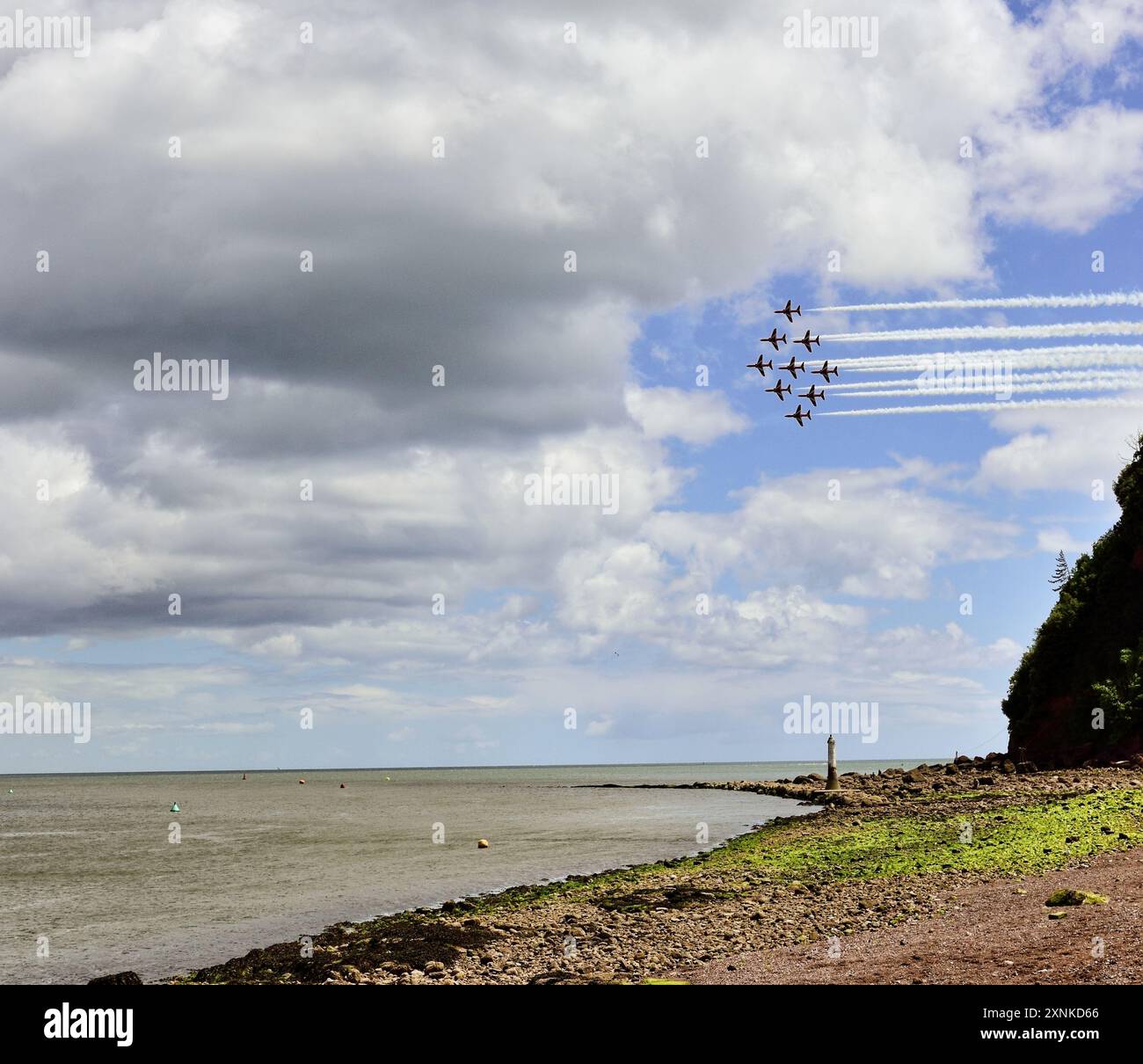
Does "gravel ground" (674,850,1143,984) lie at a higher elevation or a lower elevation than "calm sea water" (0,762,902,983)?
higher

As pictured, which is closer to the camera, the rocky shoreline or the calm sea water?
the rocky shoreline

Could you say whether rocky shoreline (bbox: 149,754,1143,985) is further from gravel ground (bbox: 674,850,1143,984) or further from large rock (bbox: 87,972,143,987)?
large rock (bbox: 87,972,143,987)

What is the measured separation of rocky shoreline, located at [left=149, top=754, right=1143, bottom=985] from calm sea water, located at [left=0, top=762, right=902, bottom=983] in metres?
4.51

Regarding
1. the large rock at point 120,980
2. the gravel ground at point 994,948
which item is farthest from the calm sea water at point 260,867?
the gravel ground at point 994,948

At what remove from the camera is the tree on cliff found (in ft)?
217

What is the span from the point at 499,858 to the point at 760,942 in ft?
103

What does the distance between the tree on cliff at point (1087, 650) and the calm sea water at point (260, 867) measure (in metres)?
18.3

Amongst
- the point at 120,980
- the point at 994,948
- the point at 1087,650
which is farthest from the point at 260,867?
the point at 1087,650

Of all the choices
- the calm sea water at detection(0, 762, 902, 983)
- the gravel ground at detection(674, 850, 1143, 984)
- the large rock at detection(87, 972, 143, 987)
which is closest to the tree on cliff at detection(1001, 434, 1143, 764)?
the calm sea water at detection(0, 762, 902, 983)

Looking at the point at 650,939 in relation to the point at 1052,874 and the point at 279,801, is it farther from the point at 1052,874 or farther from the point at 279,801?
the point at 279,801

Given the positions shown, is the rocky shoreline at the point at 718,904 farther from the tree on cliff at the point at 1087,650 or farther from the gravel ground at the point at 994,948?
the tree on cliff at the point at 1087,650

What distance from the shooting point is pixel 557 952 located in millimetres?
25031

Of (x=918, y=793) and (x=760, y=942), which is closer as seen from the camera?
(x=760, y=942)
